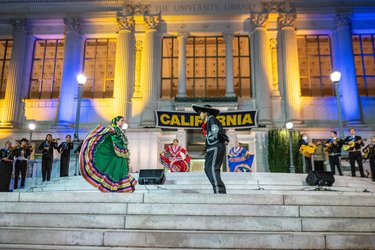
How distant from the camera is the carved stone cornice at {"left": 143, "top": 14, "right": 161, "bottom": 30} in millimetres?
21250

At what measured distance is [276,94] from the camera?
2042cm

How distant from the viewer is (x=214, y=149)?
7121 millimetres

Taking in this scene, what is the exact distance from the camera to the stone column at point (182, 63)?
20958mm

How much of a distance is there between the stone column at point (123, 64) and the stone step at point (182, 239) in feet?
51.0

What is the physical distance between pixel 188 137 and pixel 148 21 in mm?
7330

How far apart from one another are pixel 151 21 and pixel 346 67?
1162cm

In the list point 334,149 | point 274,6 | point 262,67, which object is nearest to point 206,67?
point 262,67

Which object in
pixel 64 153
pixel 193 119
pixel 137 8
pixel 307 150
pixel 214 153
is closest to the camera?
pixel 214 153

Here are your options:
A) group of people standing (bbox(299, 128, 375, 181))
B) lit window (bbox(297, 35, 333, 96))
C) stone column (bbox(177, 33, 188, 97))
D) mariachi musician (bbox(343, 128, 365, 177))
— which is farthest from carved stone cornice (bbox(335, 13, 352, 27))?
mariachi musician (bbox(343, 128, 365, 177))

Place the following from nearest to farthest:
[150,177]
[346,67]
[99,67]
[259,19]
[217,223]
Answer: [217,223] → [150,177] → [346,67] → [259,19] → [99,67]

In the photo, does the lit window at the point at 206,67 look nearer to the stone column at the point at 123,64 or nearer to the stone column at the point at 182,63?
the stone column at the point at 182,63

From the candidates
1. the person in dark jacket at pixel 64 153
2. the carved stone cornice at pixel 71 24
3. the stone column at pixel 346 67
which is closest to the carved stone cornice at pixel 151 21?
the carved stone cornice at pixel 71 24

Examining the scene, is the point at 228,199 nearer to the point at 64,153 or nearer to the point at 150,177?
the point at 150,177

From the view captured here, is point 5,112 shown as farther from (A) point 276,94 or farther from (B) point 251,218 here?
(B) point 251,218
